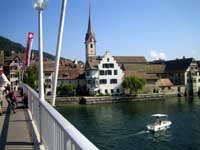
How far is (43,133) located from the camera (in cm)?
507

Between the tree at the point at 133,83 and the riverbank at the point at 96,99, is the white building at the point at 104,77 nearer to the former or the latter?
the tree at the point at 133,83

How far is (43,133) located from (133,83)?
187ft

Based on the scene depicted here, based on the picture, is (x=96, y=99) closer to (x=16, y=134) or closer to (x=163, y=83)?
(x=163, y=83)

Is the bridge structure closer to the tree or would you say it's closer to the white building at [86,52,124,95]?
the white building at [86,52,124,95]

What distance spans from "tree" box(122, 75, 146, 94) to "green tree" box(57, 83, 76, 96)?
1095 cm

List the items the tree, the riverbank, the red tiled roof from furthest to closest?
1. the red tiled roof
2. the tree
3. the riverbank

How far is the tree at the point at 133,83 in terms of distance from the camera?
61.6 metres

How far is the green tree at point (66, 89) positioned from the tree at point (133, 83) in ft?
35.9

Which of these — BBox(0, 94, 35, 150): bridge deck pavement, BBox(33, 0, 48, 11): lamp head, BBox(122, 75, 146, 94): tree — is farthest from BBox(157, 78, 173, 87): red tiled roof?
BBox(33, 0, 48, 11): lamp head

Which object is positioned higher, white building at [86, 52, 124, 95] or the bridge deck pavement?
white building at [86, 52, 124, 95]

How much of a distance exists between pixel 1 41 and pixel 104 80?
96845 millimetres

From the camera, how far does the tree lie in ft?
202

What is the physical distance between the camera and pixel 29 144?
536 centimetres

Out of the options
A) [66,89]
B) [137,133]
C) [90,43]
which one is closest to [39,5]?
[137,133]
